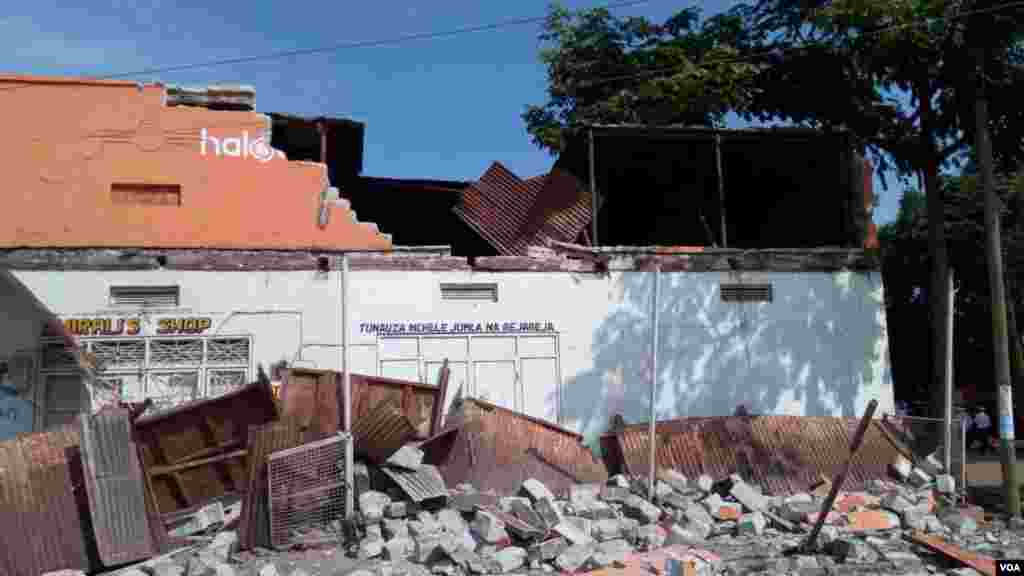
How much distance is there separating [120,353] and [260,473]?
4378 millimetres

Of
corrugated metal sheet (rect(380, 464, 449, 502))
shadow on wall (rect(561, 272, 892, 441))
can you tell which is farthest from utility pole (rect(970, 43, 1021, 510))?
corrugated metal sheet (rect(380, 464, 449, 502))

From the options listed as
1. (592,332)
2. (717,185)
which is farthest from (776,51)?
(592,332)

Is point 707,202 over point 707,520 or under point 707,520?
over

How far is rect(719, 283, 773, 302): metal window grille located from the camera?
14.1 m

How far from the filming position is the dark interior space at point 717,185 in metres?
15.4

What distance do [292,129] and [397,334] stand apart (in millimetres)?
4889

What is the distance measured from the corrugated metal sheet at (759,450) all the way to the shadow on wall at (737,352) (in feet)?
3.09

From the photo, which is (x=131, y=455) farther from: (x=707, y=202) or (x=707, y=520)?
(x=707, y=202)

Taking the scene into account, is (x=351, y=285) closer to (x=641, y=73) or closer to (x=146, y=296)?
(x=146, y=296)

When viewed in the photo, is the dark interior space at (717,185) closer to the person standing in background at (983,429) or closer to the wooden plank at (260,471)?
the wooden plank at (260,471)

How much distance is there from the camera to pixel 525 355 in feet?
42.8

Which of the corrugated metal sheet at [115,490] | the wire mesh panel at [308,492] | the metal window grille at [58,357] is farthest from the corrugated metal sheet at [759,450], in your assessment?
the metal window grille at [58,357]

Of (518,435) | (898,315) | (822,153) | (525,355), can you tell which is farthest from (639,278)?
(898,315)

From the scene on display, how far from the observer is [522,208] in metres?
15.0
